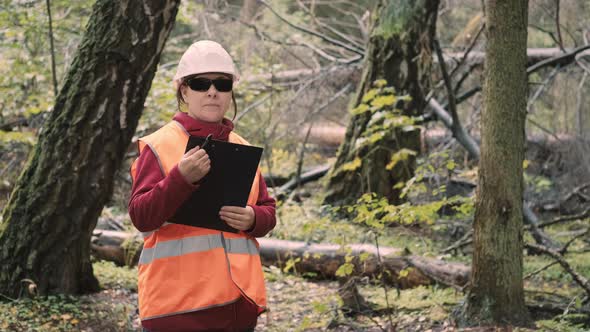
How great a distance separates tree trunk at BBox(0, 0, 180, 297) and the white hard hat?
300 centimetres

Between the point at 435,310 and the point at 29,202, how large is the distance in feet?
11.2

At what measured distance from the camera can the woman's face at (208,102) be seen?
281 cm

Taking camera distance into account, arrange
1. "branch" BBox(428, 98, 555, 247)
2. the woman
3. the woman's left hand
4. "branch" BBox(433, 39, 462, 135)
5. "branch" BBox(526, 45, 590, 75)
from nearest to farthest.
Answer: the woman < the woman's left hand < "branch" BBox(433, 39, 462, 135) < "branch" BBox(428, 98, 555, 247) < "branch" BBox(526, 45, 590, 75)

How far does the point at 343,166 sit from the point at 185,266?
4982 millimetres

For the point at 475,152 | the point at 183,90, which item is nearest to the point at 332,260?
the point at 475,152

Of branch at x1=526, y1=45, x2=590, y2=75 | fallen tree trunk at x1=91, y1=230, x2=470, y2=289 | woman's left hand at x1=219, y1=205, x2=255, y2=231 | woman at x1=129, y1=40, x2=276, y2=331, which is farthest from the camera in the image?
branch at x1=526, y1=45, x2=590, y2=75

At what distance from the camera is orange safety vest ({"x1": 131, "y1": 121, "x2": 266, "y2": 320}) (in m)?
2.67

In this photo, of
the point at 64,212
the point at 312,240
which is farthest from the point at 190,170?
the point at 312,240

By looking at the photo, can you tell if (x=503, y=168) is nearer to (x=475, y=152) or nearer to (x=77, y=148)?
(x=77, y=148)

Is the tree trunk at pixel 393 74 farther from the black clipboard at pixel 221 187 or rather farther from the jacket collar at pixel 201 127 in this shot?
the black clipboard at pixel 221 187

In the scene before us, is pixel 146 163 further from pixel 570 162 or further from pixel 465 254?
pixel 570 162

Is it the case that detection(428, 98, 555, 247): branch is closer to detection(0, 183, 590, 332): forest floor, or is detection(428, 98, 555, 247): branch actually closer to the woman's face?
detection(0, 183, 590, 332): forest floor

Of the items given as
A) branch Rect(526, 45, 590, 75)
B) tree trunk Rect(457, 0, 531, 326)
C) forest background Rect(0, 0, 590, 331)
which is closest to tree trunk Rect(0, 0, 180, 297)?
forest background Rect(0, 0, 590, 331)

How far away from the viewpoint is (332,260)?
24.1 feet
